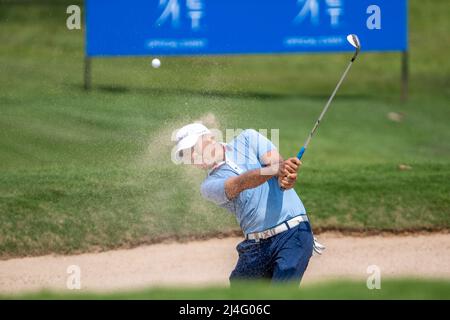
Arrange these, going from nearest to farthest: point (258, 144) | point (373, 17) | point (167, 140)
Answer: point (258, 144)
point (167, 140)
point (373, 17)

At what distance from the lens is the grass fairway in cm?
1031

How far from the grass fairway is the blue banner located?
579 millimetres

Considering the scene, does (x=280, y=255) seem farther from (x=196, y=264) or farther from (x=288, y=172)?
(x=196, y=264)

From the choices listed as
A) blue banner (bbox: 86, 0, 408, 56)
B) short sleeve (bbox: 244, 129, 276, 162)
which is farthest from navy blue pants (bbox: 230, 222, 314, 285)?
blue banner (bbox: 86, 0, 408, 56)

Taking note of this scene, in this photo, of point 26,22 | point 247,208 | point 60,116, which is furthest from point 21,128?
point 26,22

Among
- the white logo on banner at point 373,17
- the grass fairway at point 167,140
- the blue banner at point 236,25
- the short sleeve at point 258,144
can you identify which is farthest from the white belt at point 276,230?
the white logo on banner at point 373,17

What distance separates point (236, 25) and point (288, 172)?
819 cm

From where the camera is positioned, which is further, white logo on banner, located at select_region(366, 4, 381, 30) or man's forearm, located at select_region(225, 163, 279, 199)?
white logo on banner, located at select_region(366, 4, 381, 30)

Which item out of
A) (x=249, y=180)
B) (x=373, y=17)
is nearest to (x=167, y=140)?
(x=373, y=17)

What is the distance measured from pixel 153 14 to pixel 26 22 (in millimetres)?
8700

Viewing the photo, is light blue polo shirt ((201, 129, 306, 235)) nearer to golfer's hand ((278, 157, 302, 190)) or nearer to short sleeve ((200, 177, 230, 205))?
short sleeve ((200, 177, 230, 205))

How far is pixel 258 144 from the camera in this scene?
6.86 meters

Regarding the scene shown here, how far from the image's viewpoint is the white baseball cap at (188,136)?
6.67 m
